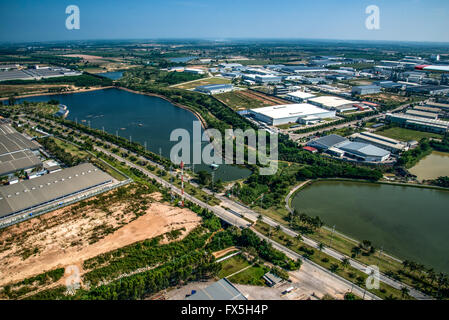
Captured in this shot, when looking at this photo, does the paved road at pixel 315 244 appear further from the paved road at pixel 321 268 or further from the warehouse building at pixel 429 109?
the warehouse building at pixel 429 109

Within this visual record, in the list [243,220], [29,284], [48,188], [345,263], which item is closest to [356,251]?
[345,263]

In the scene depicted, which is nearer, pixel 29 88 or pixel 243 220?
pixel 243 220

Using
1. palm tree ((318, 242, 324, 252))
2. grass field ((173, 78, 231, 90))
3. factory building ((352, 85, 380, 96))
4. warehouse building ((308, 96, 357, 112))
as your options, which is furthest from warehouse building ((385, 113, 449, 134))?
grass field ((173, 78, 231, 90))

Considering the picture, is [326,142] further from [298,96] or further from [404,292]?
[298,96]

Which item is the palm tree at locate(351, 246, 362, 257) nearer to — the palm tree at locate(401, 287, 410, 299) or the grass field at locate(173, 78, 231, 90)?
the palm tree at locate(401, 287, 410, 299)

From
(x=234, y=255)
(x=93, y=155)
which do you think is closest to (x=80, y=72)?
(x=93, y=155)
